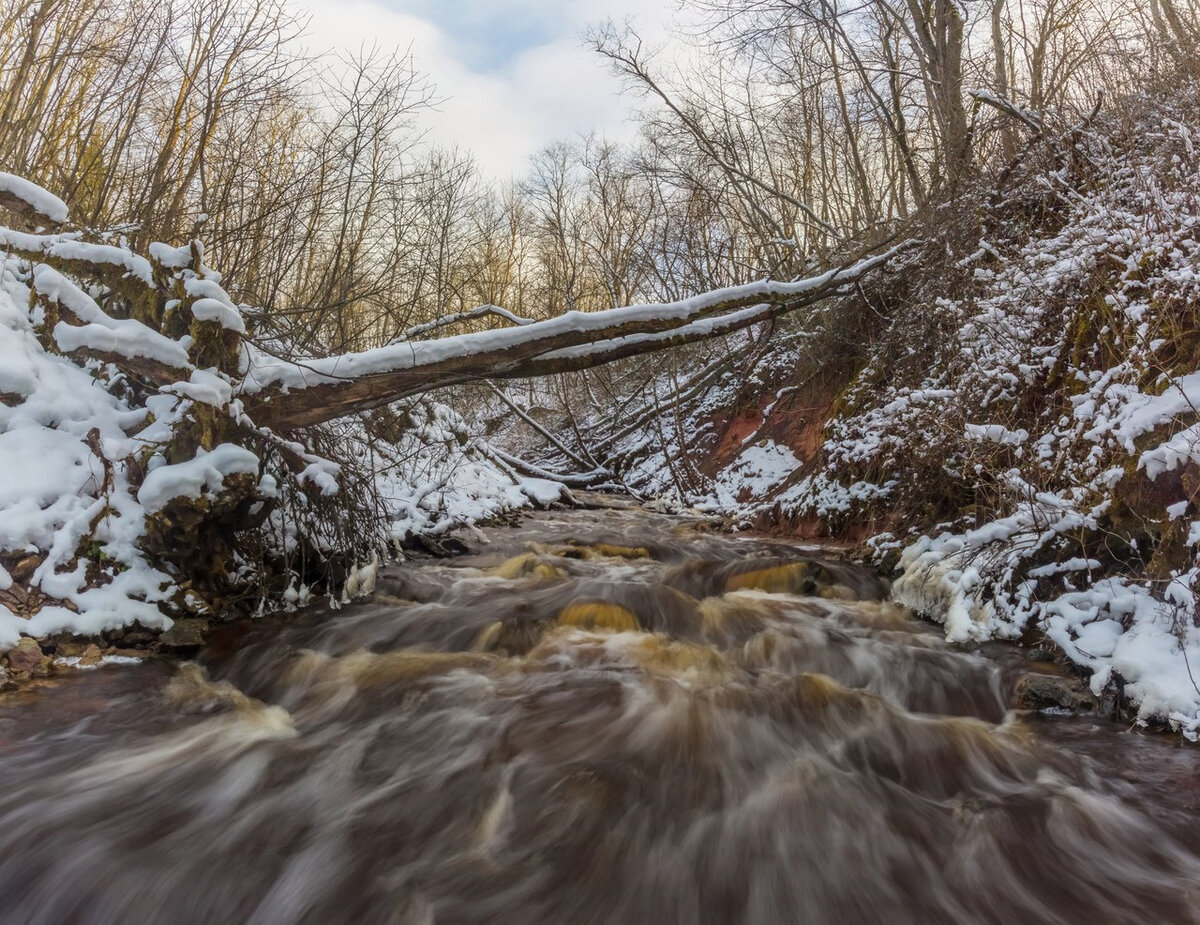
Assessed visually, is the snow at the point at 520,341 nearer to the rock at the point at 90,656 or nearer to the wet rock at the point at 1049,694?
the rock at the point at 90,656

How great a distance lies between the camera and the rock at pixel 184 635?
157 inches

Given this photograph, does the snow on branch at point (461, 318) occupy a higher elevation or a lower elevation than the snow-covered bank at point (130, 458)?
higher

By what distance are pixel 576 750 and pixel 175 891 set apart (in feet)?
5.29

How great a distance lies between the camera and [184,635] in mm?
4039

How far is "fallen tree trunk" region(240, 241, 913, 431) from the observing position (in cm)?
463

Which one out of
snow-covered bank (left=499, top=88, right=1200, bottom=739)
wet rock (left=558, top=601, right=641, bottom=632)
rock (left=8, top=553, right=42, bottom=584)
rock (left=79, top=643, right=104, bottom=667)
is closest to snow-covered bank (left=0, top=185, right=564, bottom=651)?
rock (left=8, top=553, right=42, bottom=584)

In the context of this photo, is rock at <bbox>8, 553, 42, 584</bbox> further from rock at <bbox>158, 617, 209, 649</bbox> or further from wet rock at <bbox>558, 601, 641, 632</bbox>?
wet rock at <bbox>558, 601, 641, 632</bbox>

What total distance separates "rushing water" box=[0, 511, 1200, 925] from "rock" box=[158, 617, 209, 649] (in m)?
0.11

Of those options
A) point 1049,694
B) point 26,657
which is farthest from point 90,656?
point 1049,694

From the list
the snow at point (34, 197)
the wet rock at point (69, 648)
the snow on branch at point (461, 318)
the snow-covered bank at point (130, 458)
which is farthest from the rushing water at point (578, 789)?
the snow on branch at point (461, 318)

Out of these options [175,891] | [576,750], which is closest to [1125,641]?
[576,750]

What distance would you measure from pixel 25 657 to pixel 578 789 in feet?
9.79

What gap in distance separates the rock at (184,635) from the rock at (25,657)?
61 cm

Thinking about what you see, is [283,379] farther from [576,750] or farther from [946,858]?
[946,858]
